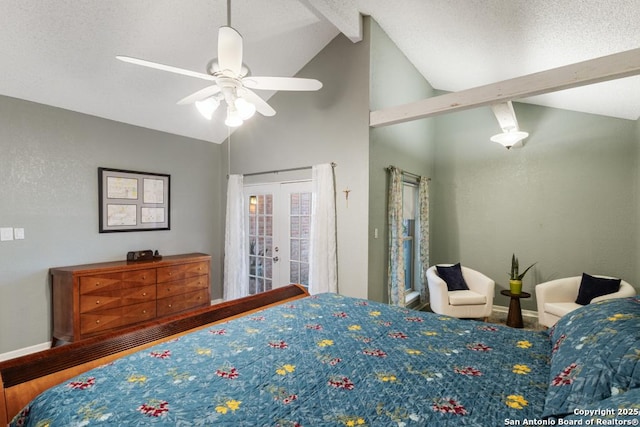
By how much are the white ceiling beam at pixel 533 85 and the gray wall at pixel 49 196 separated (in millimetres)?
3181

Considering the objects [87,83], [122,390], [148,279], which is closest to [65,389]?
[122,390]

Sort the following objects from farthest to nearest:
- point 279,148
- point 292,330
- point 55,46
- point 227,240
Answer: point 227,240 → point 279,148 → point 55,46 → point 292,330

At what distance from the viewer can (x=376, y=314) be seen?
1989 millimetres

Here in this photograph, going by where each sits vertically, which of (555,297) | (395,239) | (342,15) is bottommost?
(555,297)

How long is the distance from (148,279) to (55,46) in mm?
2362

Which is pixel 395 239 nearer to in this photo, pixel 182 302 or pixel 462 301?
pixel 462 301

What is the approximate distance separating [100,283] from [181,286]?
88cm

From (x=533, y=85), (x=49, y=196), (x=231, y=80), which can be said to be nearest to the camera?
(x=231, y=80)

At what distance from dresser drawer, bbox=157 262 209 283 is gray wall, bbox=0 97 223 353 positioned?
21.4 inches

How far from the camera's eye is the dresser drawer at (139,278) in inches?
130

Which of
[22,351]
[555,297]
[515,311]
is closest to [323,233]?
[515,311]

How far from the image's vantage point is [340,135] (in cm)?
355

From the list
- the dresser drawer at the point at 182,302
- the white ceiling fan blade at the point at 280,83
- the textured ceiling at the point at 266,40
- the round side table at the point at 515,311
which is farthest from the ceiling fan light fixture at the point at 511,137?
the dresser drawer at the point at 182,302

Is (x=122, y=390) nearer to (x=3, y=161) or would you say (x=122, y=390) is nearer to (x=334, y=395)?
(x=334, y=395)
